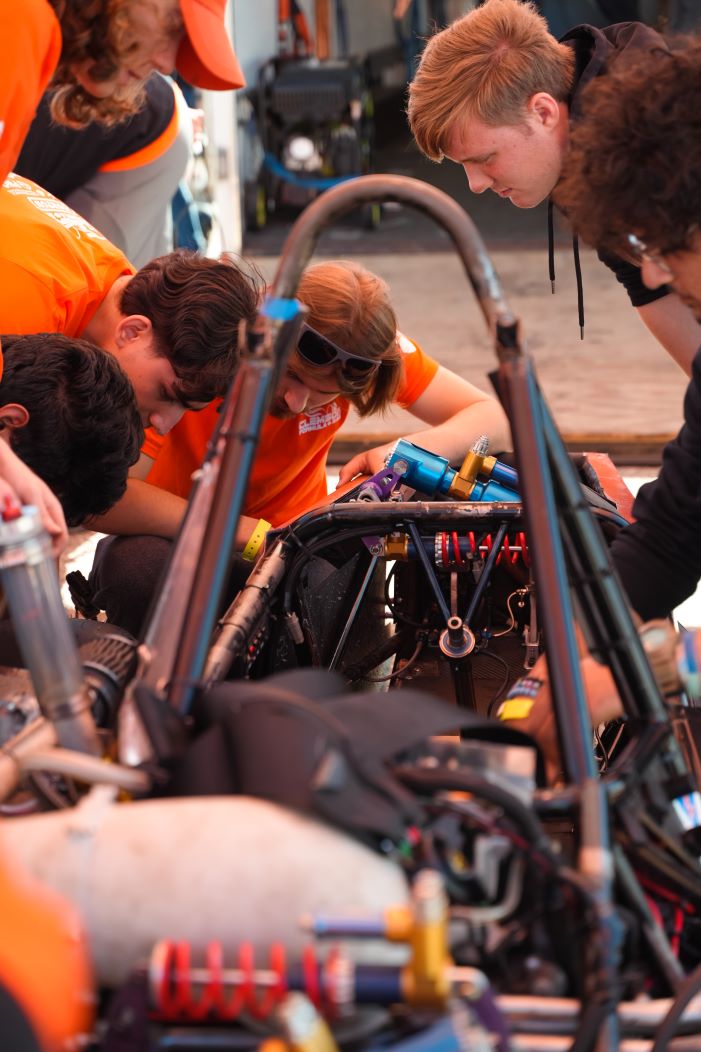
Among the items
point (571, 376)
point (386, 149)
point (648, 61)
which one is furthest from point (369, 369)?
point (386, 149)

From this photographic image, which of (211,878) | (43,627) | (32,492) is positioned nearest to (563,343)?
(32,492)

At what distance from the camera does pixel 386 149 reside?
9406mm

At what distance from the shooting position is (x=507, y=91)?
2293mm

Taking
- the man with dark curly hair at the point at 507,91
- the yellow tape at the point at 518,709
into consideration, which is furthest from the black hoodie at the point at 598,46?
the yellow tape at the point at 518,709

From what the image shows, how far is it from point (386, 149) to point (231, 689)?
8.87 m

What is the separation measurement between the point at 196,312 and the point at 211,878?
1.48 m

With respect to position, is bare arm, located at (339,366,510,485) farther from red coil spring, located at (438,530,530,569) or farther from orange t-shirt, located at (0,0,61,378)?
orange t-shirt, located at (0,0,61,378)

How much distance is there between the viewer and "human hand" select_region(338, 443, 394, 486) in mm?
2426

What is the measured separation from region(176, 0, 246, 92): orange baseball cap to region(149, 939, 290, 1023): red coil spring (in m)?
1.21

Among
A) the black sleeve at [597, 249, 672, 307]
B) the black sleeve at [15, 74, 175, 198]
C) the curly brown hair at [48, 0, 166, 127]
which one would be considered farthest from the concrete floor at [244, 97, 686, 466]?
the curly brown hair at [48, 0, 166, 127]

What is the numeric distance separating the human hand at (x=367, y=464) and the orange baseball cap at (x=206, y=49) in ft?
2.76

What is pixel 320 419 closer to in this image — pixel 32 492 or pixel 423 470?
pixel 423 470

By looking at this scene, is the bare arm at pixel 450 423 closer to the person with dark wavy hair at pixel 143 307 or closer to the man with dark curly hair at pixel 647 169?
the person with dark wavy hair at pixel 143 307

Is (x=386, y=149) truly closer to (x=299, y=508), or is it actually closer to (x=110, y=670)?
(x=299, y=508)
